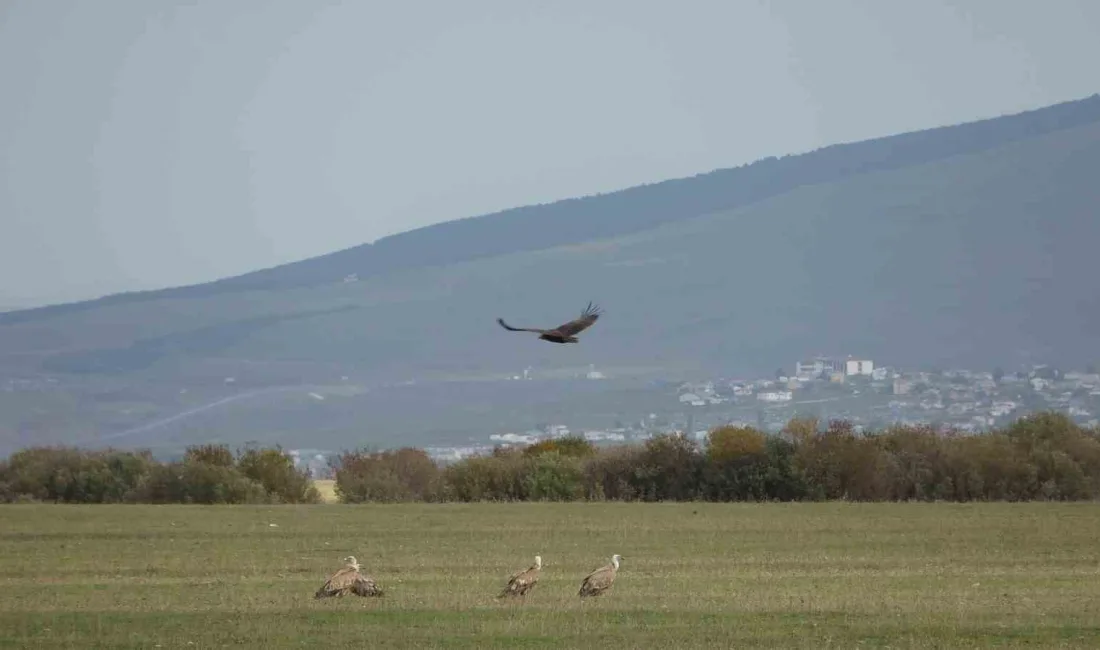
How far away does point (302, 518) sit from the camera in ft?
133

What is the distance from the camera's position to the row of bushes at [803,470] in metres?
47.1

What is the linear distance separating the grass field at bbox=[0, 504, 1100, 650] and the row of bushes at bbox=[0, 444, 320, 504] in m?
6.09

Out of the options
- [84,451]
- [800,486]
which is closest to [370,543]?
[800,486]

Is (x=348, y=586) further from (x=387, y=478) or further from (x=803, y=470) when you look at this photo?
(x=387, y=478)

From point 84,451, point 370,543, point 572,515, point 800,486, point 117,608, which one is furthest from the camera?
point 84,451

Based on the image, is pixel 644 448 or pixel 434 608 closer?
pixel 434 608

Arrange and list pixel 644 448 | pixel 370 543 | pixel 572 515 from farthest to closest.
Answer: pixel 644 448 → pixel 572 515 → pixel 370 543

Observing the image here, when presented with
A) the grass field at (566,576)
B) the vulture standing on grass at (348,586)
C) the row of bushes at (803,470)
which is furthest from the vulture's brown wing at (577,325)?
the row of bushes at (803,470)

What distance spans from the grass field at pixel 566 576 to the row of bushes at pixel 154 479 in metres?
6.09

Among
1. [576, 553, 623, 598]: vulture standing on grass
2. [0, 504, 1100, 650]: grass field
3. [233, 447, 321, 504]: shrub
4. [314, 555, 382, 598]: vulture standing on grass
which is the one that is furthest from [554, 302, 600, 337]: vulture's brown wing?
[233, 447, 321, 504]: shrub

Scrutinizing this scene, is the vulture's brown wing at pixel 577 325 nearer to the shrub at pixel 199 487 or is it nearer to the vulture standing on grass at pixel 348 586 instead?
the vulture standing on grass at pixel 348 586

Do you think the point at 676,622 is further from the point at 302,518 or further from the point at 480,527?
the point at 302,518

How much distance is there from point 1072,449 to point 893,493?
4.64 metres

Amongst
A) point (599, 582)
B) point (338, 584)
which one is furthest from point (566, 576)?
point (338, 584)
